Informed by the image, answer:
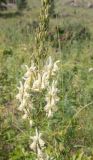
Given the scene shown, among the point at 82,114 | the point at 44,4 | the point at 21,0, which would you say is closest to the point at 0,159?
the point at 82,114

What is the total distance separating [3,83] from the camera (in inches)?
265

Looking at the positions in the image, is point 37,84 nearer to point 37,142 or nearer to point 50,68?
point 50,68

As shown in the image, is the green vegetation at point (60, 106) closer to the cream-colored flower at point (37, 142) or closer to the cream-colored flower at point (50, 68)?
the cream-colored flower at point (50, 68)

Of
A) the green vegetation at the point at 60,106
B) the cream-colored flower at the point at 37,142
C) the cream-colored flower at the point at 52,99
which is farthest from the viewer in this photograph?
the green vegetation at the point at 60,106

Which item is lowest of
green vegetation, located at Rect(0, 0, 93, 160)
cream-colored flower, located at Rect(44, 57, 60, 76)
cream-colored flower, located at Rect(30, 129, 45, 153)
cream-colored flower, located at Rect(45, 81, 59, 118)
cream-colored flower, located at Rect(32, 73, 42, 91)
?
green vegetation, located at Rect(0, 0, 93, 160)

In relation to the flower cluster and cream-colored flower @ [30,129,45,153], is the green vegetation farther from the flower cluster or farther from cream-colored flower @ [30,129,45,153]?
cream-colored flower @ [30,129,45,153]

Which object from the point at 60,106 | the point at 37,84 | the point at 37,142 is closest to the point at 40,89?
the point at 37,84

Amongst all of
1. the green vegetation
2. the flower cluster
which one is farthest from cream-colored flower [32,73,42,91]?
the green vegetation

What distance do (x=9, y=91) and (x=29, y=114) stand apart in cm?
378

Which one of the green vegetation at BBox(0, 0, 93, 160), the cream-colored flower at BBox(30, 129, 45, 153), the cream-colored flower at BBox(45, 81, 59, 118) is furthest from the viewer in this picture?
the green vegetation at BBox(0, 0, 93, 160)

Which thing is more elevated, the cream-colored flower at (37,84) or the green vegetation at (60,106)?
the cream-colored flower at (37,84)

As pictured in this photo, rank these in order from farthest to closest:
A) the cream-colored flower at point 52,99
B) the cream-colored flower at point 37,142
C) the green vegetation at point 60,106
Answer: the green vegetation at point 60,106, the cream-colored flower at point 52,99, the cream-colored flower at point 37,142

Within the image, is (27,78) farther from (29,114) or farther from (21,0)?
(21,0)

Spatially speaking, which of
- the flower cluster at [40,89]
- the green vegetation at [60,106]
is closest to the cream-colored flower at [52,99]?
the flower cluster at [40,89]
